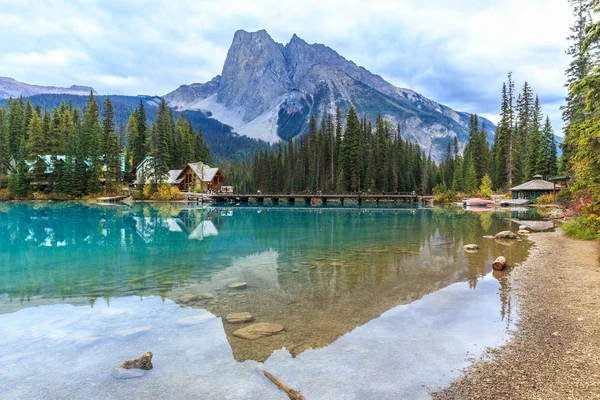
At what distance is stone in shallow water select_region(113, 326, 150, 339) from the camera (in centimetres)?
823

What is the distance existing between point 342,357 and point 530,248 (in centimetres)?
1639

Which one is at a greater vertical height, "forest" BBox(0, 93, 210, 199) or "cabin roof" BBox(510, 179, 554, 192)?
"forest" BBox(0, 93, 210, 199)

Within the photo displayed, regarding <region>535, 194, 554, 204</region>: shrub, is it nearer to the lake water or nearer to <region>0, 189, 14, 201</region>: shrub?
the lake water

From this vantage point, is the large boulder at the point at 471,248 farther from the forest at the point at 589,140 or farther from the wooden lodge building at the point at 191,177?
the wooden lodge building at the point at 191,177

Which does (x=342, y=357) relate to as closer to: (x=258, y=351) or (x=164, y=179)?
(x=258, y=351)

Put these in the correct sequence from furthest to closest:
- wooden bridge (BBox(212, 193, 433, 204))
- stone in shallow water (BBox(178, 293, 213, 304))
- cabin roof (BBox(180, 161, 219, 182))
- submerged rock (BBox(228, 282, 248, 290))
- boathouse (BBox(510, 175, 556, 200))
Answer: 1. cabin roof (BBox(180, 161, 219, 182))
2. wooden bridge (BBox(212, 193, 433, 204))
3. boathouse (BBox(510, 175, 556, 200))
4. submerged rock (BBox(228, 282, 248, 290))
5. stone in shallow water (BBox(178, 293, 213, 304))

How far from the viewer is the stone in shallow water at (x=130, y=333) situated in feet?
27.0

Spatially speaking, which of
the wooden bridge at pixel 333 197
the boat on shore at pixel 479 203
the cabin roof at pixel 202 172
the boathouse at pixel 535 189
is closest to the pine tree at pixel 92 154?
the cabin roof at pixel 202 172

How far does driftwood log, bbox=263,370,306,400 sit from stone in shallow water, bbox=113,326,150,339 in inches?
148

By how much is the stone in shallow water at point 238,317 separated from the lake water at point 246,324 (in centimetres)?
18

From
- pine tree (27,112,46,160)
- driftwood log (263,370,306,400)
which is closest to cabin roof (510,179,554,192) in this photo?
driftwood log (263,370,306,400)

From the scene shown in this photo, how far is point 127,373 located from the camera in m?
6.42

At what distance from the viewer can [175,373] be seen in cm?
645

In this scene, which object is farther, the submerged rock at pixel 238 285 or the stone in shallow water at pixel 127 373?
the submerged rock at pixel 238 285
